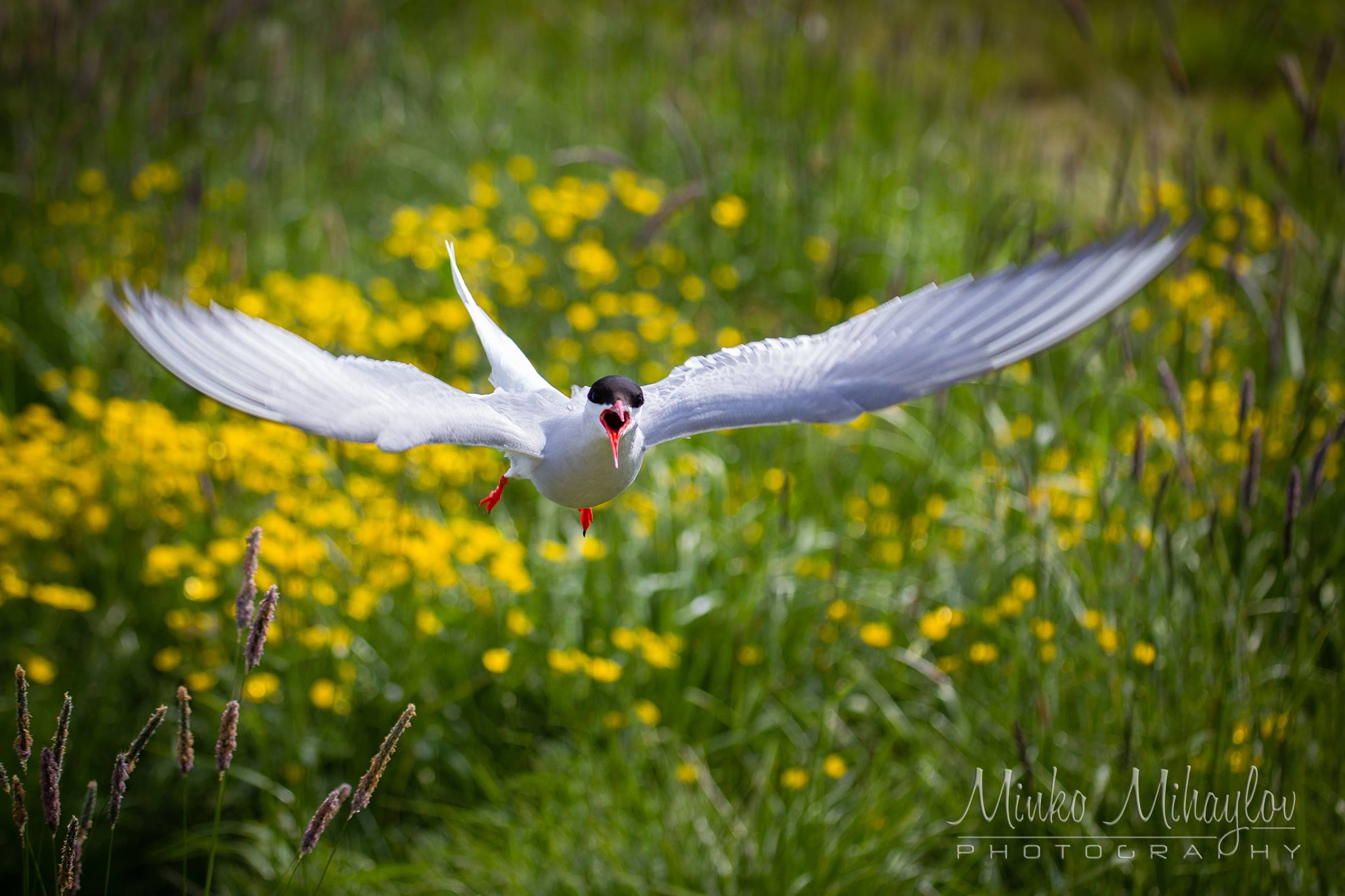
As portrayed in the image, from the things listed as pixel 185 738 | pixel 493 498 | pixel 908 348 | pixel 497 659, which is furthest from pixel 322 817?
pixel 497 659

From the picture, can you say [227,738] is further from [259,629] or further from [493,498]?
[493,498]

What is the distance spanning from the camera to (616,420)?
124 centimetres

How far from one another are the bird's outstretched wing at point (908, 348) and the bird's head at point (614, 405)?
148mm

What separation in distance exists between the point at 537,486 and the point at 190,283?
11.1 feet

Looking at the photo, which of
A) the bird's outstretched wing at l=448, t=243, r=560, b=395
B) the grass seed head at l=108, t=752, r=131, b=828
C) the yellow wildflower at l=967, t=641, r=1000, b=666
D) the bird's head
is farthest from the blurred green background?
the bird's head

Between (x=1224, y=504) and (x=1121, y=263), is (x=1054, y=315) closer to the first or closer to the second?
(x=1121, y=263)

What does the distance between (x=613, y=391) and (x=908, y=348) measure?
0.42m

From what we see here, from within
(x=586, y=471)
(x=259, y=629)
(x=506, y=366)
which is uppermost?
(x=506, y=366)

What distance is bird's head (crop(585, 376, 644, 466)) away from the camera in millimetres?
1243

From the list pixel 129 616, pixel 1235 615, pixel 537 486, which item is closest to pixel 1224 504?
pixel 1235 615

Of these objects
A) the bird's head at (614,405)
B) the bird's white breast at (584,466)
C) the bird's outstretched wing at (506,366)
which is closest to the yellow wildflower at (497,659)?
the bird's outstretched wing at (506,366)

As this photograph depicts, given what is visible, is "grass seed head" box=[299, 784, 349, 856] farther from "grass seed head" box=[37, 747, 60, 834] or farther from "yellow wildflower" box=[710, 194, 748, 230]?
"yellow wildflower" box=[710, 194, 748, 230]

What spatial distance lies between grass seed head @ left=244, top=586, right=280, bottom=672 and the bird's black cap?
396mm

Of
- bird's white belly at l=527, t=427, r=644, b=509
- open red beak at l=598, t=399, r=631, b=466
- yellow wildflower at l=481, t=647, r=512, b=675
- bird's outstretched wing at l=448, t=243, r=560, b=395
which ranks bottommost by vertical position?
bird's white belly at l=527, t=427, r=644, b=509
